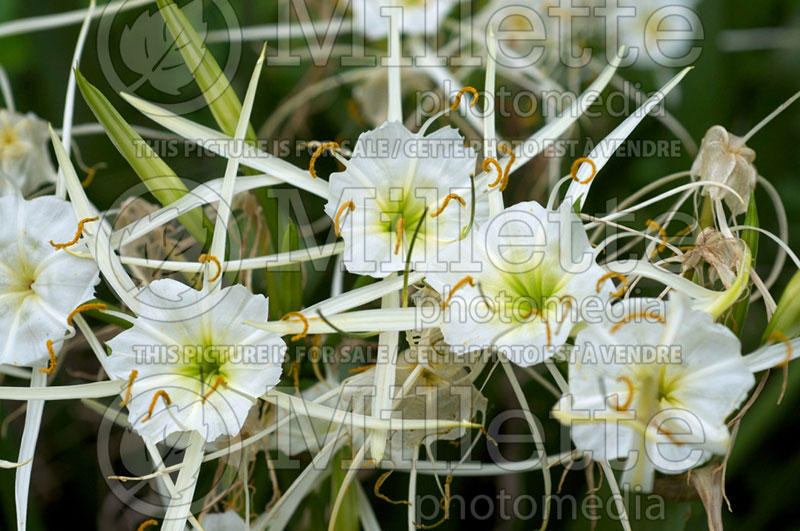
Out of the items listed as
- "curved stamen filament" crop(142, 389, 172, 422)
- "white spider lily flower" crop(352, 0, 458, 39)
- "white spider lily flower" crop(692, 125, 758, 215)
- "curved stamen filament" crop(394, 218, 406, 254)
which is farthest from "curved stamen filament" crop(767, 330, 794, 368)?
"white spider lily flower" crop(352, 0, 458, 39)

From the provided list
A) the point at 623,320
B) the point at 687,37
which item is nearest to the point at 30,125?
the point at 623,320

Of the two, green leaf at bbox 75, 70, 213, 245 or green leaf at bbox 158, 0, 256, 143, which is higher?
green leaf at bbox 158, 0, 256, 143

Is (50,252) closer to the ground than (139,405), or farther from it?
farther from it

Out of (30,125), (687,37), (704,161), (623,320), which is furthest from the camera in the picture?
(687,37)

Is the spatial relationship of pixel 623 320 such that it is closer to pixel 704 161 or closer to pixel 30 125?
pixel 704 161

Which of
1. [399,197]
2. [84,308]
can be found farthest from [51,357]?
[399,197]

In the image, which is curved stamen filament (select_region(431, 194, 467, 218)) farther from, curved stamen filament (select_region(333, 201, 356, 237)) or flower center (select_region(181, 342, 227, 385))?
flower center (select_region(181, 342, 227, 385))
